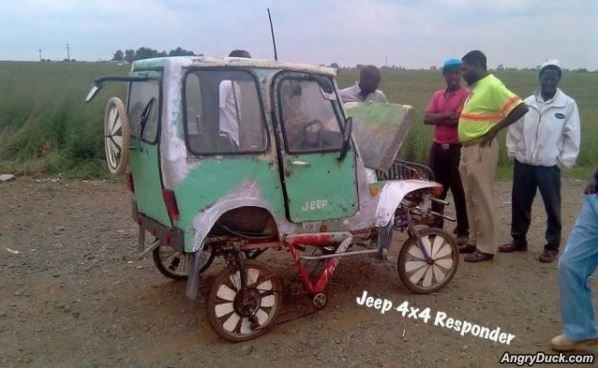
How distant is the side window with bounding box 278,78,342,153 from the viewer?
4.27 metres

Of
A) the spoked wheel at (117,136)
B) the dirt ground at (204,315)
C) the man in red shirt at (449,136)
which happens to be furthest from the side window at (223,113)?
the man in red shirt at (449,136)

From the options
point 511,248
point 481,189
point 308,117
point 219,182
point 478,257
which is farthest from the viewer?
point 511,248

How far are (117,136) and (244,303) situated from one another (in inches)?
58.3

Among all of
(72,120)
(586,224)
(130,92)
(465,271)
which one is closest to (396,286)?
(465,271)

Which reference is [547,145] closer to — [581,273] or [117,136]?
[581,273]

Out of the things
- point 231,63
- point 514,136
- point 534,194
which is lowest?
point 534,194

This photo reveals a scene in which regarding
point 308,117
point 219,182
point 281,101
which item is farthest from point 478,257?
point 219,182

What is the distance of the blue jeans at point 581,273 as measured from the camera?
3867mm

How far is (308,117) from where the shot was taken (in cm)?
439

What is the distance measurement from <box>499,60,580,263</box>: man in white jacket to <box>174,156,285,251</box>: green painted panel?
3.04 meters

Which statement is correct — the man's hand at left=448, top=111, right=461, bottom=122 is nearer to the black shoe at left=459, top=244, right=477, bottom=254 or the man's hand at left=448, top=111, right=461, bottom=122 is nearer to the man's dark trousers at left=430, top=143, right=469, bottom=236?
the man's dark trousers at left=430, top=143, right=469, bottom=236

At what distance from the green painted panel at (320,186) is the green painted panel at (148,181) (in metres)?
0.89

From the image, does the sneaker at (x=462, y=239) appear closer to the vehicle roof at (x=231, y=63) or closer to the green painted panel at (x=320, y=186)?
the green painted panel at (x=320, y=186)

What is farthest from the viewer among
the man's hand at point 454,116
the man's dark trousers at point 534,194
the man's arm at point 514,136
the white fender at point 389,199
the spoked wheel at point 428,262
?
the man's hand at point 454,116
